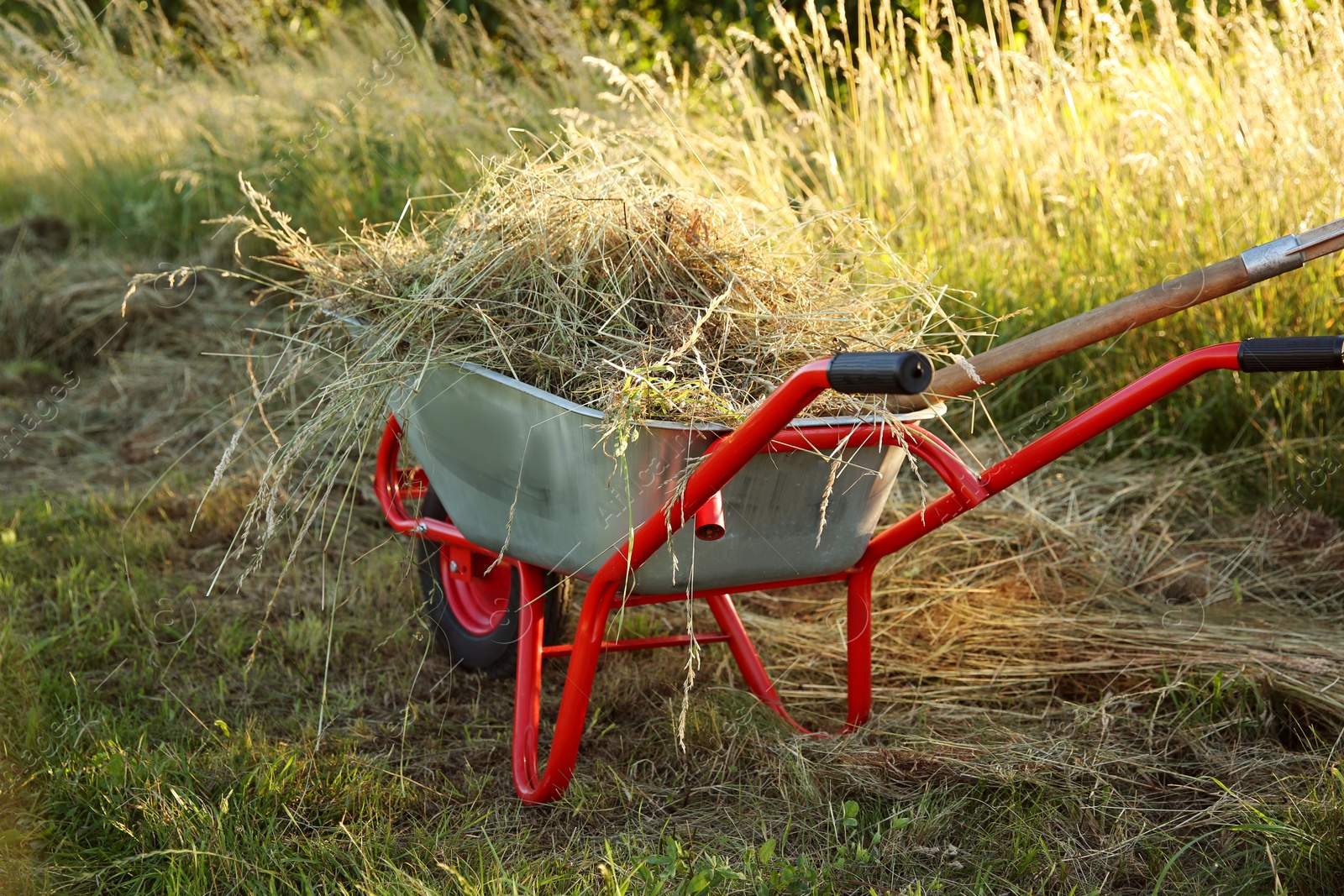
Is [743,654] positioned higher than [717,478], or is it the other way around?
[717,478]

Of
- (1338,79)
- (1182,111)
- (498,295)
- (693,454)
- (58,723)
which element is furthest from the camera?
(1182,111)

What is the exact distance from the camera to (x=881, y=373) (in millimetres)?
1154

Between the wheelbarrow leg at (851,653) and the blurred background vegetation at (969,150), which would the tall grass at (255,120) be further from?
the wheelbarrow leg at (851,653)

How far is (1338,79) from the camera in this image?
297cm

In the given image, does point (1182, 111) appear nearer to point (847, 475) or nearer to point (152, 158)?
point (847, 475)

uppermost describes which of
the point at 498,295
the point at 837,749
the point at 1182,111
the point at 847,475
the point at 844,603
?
the point at 498,295

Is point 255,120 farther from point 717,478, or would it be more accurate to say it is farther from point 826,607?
point 717,478

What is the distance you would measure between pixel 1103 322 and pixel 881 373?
56 centimetres

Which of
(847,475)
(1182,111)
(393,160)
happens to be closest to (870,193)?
(1182,111)

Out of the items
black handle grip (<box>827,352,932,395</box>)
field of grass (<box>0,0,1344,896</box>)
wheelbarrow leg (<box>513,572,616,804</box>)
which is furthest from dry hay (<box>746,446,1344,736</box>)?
black handle grip (<box>827,352,932,395</box>)

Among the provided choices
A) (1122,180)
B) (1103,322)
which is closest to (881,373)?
(1103,322)

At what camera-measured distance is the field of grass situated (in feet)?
5.49

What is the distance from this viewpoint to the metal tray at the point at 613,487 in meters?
1.59

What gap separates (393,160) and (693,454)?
11.5 ft
